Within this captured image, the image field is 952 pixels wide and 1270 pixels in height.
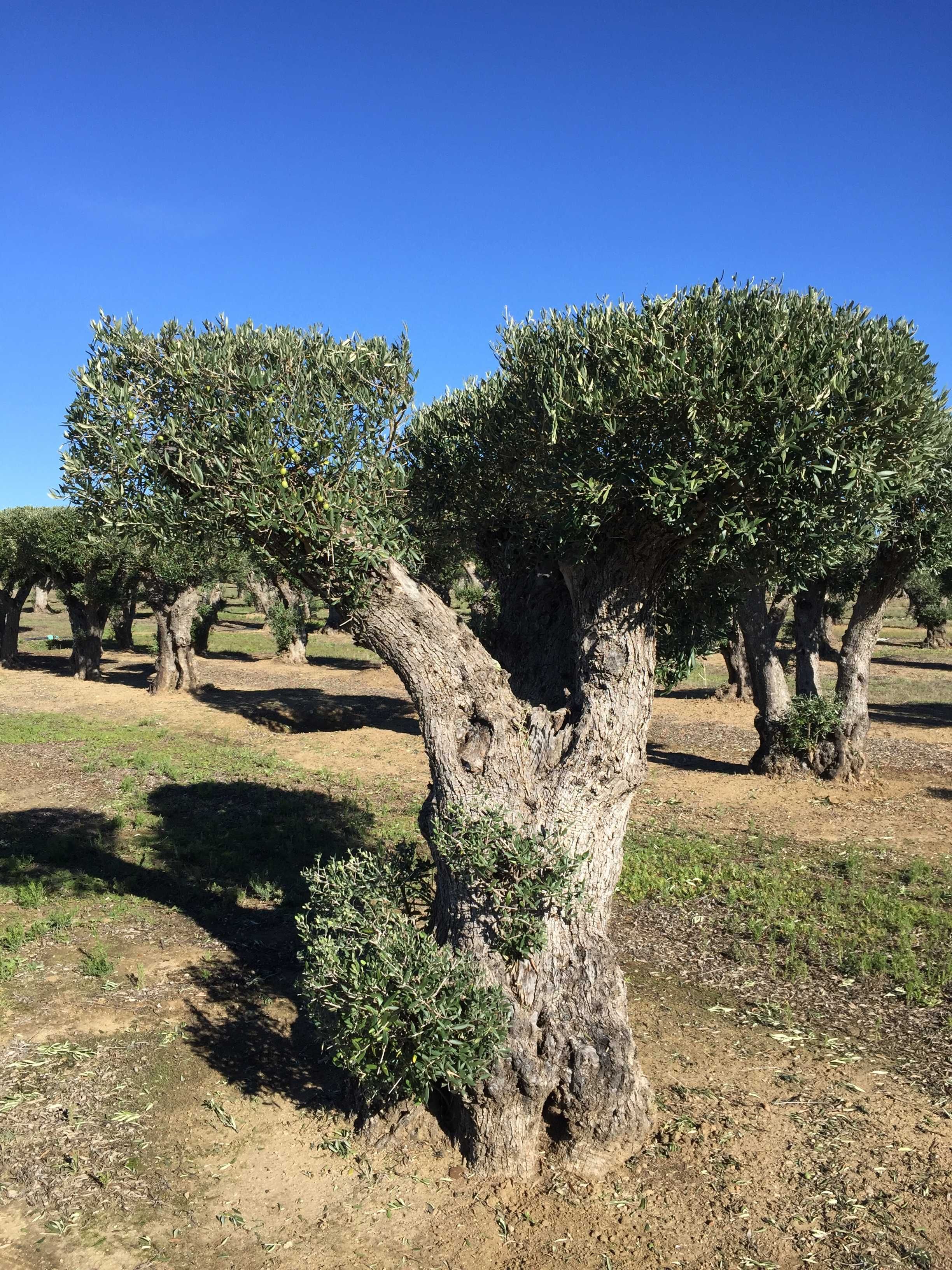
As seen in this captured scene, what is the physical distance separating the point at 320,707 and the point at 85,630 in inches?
391

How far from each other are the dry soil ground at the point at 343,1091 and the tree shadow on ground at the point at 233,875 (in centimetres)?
4

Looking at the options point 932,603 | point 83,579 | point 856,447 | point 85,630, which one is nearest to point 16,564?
point 83,579

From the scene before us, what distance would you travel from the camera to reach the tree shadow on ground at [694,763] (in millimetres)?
19594

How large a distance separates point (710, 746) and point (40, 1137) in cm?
1870

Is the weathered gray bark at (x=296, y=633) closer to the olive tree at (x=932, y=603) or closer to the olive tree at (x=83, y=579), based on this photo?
the olive tree at (x=83, y=579)

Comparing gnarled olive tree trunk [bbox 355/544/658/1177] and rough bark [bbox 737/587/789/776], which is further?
rough bark [bbox 737/587/789/776]

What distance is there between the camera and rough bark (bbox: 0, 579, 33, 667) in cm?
3331

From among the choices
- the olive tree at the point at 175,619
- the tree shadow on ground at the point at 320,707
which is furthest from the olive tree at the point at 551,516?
the olive tree at the point at 175,619

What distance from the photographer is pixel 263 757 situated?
19.6 m

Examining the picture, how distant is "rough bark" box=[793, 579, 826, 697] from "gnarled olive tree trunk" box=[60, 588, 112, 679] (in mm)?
22791

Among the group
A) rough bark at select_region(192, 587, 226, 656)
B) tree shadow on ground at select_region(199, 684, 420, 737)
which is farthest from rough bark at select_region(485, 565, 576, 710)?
rough bark at select_region(192, 587, 226, 656)

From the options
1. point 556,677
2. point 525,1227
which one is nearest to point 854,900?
point 556,677

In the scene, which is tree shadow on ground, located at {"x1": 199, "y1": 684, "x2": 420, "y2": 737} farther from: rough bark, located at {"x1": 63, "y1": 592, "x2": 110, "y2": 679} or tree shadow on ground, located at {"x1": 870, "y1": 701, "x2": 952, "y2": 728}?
tree shadow on ground, located at {"x1": 870, "y1": 701, "x2": 952, "y2": 728}

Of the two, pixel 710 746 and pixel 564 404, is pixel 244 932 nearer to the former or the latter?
pixel 564 404
